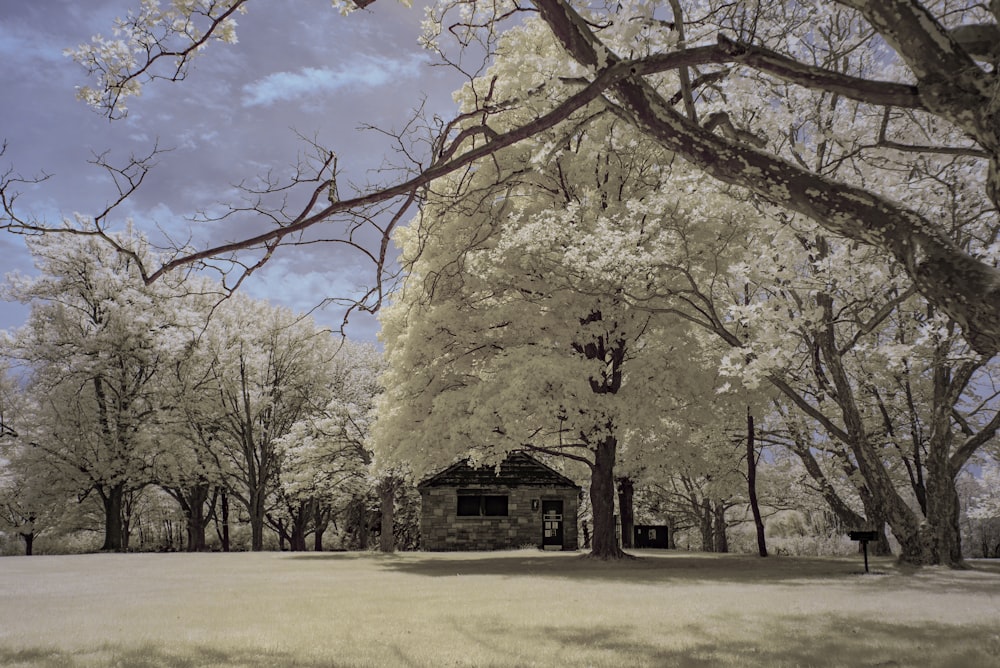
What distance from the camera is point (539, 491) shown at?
107 ft

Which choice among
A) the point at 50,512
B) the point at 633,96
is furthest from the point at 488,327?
the point at 50,512

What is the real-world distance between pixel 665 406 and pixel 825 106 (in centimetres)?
847

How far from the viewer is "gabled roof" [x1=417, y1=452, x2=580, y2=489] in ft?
105

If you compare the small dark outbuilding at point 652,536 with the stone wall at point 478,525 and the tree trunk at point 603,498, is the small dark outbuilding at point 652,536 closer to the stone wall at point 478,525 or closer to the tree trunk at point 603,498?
the stone wall at point 478,525

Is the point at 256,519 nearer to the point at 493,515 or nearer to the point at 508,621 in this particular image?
the point at 493,515

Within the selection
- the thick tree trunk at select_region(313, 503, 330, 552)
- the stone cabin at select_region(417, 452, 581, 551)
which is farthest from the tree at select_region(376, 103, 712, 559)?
the thick tree trunk at select_region(313, 503, 330, 552)

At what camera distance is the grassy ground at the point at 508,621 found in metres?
6.57

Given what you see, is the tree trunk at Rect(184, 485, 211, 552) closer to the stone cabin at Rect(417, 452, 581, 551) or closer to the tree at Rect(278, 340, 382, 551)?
the tree at Rect(278, 340, 382, 551)

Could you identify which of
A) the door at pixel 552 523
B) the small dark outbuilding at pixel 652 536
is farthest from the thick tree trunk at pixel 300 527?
the small dark outbuilding at pixel 652 536

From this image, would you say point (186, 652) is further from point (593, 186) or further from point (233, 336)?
point (233, 336)

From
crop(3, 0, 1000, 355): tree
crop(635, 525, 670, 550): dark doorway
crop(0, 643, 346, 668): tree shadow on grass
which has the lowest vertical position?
crop(635, 525, 670, 550): dark doorway

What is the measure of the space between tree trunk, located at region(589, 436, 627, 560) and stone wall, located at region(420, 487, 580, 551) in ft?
38.2

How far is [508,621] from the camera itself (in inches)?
338

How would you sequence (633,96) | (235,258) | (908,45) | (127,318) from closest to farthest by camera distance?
(908,45) → (633,96) → (235,258) → (127,318)
